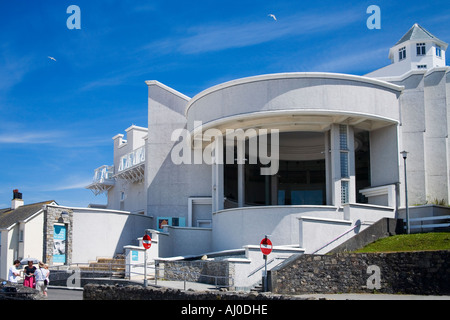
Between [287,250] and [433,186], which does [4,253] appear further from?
[433,186]

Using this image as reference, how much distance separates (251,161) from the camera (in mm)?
35844

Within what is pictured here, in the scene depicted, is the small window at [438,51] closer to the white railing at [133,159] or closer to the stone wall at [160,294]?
the white railing at [133,159]

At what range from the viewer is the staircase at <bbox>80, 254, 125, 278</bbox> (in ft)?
→ 76.8

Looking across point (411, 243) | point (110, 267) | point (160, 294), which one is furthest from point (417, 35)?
point (160, 294)

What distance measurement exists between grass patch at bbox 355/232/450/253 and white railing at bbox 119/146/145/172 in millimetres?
18508

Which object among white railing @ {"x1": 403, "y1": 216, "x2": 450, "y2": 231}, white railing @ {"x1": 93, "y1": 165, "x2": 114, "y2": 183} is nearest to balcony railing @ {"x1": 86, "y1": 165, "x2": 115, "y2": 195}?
white railing @ {"x1": 93, "y1": 165, "x2": 114, "y2": 183}

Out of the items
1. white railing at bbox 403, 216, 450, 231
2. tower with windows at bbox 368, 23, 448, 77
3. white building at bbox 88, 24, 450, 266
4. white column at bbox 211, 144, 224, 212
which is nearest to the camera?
white railing at bbox 403, 216, 450, 231

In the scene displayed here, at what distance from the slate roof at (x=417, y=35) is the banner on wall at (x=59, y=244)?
4364 cm

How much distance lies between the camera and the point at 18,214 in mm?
27688

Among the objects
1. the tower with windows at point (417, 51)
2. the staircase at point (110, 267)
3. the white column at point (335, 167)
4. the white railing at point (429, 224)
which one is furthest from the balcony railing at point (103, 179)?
the tower with windows at point (417, 51)

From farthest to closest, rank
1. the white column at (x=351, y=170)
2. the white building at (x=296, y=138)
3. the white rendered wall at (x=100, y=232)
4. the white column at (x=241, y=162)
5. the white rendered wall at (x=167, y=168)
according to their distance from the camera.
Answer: the white rendered wall at (x=167, y=168) < the white column at (x=241, y=162) < the white rendered wall at (x=100, y=232) < the white column at (x=351, y=170) < the white building at (x=296, y=138)

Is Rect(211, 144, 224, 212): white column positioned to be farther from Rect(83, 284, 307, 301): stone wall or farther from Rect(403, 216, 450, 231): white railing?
Rect(83, 284, 307, 301): stone wall

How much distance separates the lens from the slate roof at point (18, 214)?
86.8 feet
